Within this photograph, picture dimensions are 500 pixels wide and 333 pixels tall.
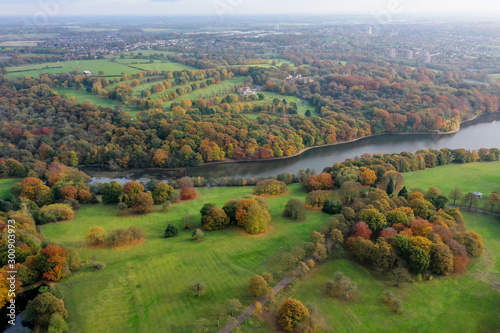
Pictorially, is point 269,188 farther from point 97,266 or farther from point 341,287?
point 97,266

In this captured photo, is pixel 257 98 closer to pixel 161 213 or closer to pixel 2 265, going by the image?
pixel 161 213

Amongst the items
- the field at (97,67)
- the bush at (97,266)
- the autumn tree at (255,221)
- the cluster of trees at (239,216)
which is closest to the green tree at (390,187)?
the cluster of trees at (239,216)

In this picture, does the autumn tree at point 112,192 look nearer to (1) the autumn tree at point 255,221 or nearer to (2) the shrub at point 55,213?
(2) the shrub at point 55,213

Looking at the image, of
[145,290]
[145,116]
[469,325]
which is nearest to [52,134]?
[145,116]

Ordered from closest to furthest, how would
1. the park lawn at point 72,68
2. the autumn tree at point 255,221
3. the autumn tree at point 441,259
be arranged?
1. the autumn tree at point 441,259
2. the autumn tree at point 255,221
3. the park lawn at point 72,68

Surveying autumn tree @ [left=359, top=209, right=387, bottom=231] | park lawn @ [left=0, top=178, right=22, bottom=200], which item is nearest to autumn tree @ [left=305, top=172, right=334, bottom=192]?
autumn tree @ [left=359, top=209, right=387, bottom=231]

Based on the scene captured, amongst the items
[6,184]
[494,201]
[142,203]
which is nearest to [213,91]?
[6,184]
